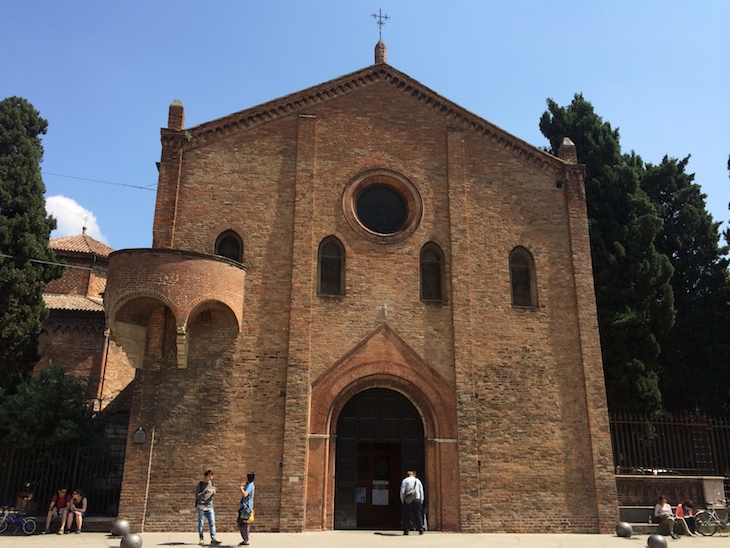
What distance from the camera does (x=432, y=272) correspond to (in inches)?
627

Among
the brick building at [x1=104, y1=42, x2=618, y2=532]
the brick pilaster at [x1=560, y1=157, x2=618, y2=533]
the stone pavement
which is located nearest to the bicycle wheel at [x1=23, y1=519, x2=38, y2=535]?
the stone pavement

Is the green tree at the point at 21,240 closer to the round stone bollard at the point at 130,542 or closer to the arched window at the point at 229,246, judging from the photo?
the arched window at the point at 229,246

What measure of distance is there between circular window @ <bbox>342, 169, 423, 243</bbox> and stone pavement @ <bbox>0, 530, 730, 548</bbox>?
7120 mm

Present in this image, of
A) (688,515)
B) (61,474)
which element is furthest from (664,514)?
(61,474)

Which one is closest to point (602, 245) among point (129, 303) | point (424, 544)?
point (424, 544)

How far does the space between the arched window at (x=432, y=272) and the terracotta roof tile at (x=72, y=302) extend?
40.7ft

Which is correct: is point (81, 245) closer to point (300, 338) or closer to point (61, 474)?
point (61, 474)

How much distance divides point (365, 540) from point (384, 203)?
8363 mm

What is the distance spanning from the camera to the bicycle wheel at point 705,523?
14742 mm

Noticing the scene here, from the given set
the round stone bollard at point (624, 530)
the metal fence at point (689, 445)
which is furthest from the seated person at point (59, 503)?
the metal fence at point (689, 445)

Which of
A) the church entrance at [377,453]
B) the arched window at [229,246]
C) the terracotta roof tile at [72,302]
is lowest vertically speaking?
the church entrance at [377,453]

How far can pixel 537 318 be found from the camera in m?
15.8

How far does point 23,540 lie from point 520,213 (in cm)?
1380

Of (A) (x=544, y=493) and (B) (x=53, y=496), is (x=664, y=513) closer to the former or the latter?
(A) (x=544, y=493)
